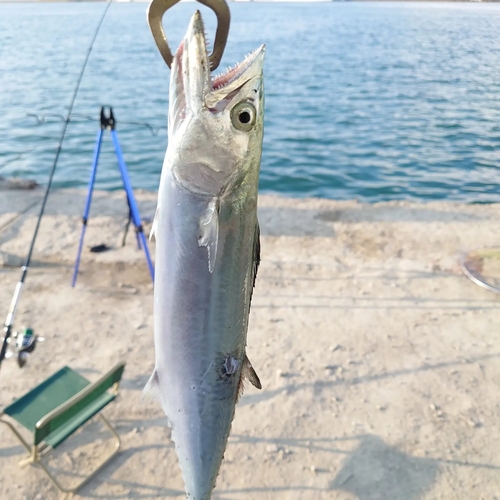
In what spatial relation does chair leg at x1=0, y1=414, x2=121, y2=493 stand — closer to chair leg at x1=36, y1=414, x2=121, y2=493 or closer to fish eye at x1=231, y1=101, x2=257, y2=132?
chair leg at x1=36, y1=414, x2=121, y2=493

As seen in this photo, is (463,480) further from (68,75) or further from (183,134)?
(68,75)

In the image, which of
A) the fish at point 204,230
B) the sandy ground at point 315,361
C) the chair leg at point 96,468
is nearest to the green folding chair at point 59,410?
the chair leg at point 96,468

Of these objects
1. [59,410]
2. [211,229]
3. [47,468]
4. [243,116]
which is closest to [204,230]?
[211,229]

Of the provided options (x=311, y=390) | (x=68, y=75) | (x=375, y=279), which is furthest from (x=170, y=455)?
(x=68, y=75)

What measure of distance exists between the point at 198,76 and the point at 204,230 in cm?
53

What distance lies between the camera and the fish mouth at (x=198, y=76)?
1720mm

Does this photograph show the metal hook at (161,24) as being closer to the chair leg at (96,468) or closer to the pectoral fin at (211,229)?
the pectoral fin at (211,229)

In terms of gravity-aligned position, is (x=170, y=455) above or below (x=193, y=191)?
below

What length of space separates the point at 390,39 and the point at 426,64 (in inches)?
524

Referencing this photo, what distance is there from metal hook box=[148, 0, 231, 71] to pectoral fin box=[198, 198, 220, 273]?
529 mm

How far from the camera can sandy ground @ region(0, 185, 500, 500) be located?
4.32m

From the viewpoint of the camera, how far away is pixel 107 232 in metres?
8.66

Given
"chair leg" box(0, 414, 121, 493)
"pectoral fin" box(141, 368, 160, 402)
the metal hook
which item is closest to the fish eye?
the metal hook

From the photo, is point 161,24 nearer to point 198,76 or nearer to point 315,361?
point 198,76
